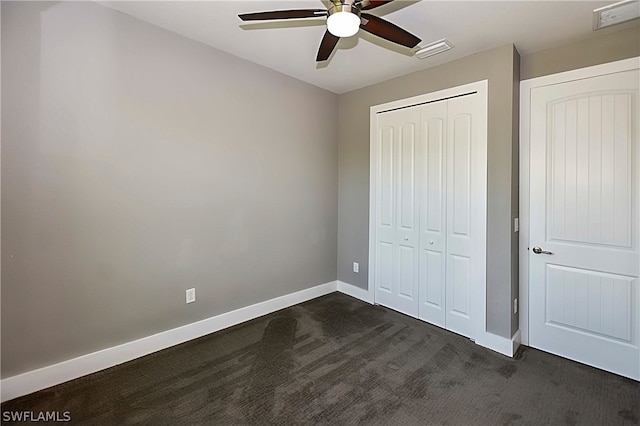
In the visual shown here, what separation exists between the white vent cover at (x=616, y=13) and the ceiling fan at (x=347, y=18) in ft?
4.45

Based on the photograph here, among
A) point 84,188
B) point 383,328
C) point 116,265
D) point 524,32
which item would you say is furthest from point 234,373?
point 524,32

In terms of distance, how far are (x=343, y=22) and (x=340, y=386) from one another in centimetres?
221

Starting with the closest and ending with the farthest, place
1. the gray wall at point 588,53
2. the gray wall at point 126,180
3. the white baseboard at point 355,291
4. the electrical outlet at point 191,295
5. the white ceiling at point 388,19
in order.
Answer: the gray wall at point 126,180 → the white ceiling at point 388,19 → the gray wall at point 588,53 → the electrical outlet at point 191,295 → the white baseboard at point 355,291

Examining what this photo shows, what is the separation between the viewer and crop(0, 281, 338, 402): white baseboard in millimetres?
1919

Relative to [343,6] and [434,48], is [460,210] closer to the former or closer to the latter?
[434,48]

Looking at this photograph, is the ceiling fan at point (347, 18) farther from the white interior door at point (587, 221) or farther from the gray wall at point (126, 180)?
the white interior door at point (587, 221)

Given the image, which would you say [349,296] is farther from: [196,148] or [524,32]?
[524,32]

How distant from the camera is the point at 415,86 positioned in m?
3.10

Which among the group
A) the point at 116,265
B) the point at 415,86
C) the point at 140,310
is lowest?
the point at 140,310

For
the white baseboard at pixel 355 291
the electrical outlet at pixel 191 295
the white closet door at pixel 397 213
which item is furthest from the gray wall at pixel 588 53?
the electrical outlet at pixel 191 295

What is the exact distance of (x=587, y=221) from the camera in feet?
7.72

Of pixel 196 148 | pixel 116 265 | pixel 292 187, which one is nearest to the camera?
pixel 116 265

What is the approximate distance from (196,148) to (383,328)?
2425mm

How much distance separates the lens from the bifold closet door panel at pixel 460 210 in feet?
8.96
